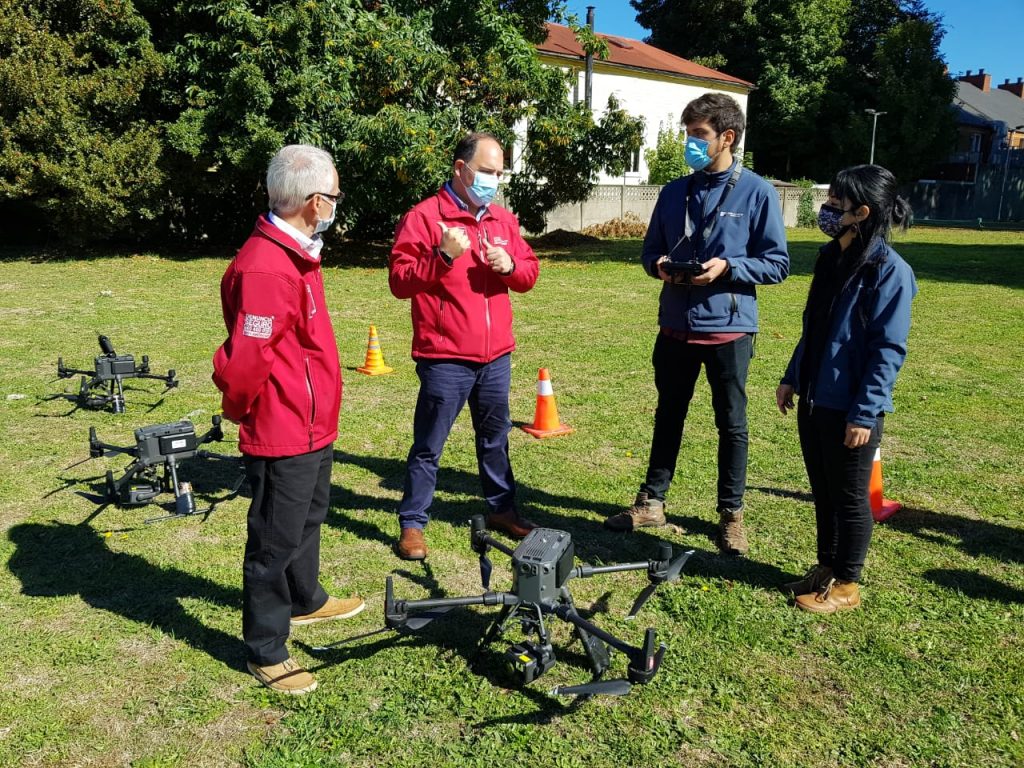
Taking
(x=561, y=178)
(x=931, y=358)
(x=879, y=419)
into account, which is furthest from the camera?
(x=561, y=178)

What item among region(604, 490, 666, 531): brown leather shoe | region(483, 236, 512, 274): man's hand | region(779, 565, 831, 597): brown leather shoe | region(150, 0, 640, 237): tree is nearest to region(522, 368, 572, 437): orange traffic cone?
region(604, 490, 666, 531): brown leather shoe

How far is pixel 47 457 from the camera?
19.2 ft

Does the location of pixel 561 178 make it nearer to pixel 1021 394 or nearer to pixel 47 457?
pixel 1021 394

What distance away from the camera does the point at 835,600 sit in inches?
148

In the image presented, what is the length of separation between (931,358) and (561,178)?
13.2 m

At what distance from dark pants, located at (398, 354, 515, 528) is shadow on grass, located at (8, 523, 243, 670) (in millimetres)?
1060

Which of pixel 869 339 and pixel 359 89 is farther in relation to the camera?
pixel 359 89

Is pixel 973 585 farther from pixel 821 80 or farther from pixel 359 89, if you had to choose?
pixel 821 80

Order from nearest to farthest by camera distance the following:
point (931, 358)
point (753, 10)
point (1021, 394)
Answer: point (1021, 394), point (931, 358), point (753, 10)

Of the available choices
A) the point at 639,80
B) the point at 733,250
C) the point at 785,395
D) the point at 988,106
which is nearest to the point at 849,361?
the point at 785,395

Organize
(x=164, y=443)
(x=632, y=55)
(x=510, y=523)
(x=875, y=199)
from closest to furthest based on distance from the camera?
(x=875, y=199) → (x=510, y=523) → (x=164, y=443) → (x=632, y=55)

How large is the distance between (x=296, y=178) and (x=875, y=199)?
7.80ft

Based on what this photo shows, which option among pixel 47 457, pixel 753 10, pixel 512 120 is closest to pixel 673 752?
pixel 47 457

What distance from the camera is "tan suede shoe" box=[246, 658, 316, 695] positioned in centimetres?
318
